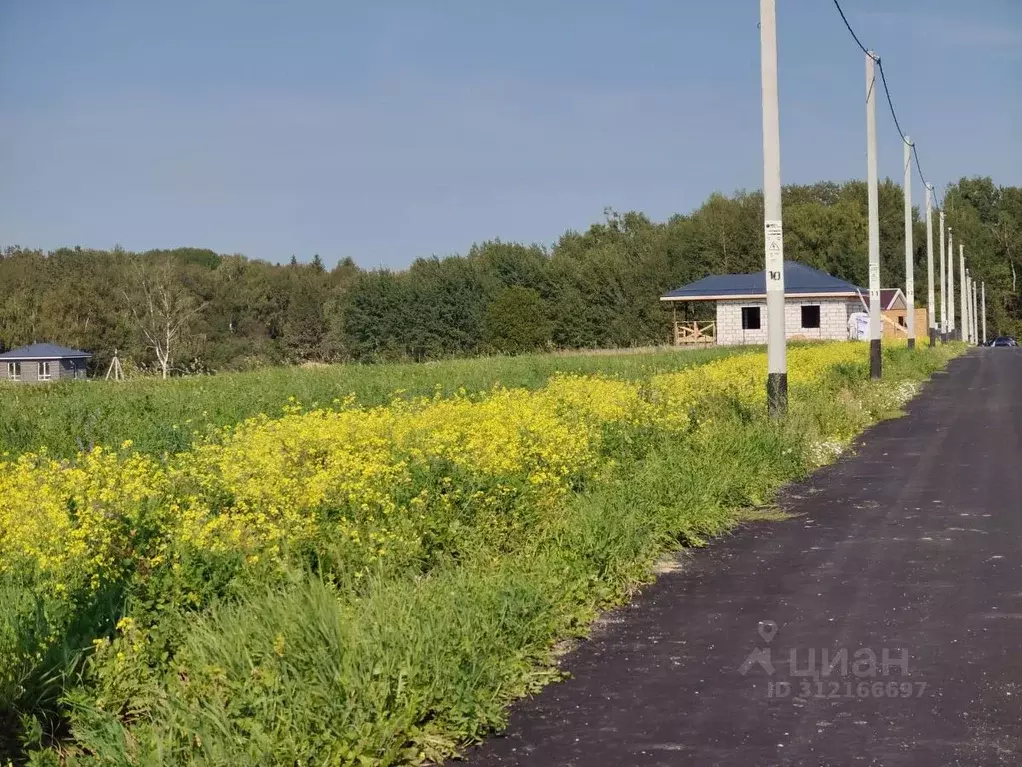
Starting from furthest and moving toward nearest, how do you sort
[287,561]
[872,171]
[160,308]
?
[160,308] < [872,171] < [287,561]

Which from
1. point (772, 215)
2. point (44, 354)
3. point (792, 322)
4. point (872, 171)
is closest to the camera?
point (772, 215)

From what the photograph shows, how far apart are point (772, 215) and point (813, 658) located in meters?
11.0

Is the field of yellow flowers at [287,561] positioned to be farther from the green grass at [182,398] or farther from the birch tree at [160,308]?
the birch tree at [160,308]

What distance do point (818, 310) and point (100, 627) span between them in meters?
62.8

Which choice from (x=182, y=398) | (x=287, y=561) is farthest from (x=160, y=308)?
(x=287, y=561)

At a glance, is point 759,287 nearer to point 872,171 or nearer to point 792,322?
point 792,322

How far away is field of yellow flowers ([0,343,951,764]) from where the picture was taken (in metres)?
5.43

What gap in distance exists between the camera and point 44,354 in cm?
7556

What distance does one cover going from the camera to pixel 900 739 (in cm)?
536

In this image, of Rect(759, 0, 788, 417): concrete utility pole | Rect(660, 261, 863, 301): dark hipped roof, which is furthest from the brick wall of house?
Rect(759, 0, 788, 417): concrete utility pole

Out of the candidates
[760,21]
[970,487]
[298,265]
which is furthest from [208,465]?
[298,265]

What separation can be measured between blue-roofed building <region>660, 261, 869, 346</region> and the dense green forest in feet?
45.8

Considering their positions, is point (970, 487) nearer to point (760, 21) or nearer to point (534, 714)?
point (760, 21)

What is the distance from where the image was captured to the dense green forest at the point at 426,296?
82.9 meters
